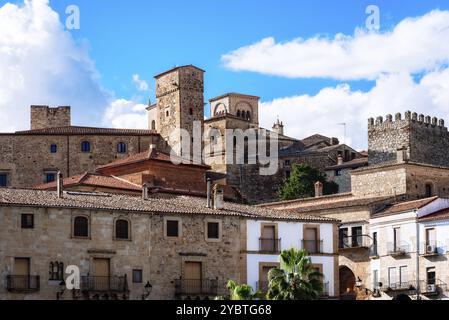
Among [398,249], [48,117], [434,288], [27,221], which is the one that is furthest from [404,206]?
[48,117]

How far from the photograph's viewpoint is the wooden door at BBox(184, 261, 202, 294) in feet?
149

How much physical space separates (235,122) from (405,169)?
35.7m

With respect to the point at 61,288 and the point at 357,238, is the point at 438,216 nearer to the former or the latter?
the point at 357,238

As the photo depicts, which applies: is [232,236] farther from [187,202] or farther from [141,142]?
[141,142]

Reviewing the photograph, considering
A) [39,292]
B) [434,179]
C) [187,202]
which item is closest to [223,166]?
[434,179]

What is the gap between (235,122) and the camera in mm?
92875

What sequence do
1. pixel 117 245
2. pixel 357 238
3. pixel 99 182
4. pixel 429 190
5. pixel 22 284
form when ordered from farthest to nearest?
1. pixel 99 182
2. pixel 429 190
3. pixel 357 238
4. pixel 117 245
5. pixel 22 284

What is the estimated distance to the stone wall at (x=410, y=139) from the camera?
263 ft

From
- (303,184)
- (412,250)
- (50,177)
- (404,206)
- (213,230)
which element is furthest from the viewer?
(50,177)

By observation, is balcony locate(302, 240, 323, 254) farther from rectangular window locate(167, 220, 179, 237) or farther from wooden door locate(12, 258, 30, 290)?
wooden door locate(12, 258, 30, 290)

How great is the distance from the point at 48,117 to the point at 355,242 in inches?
1690

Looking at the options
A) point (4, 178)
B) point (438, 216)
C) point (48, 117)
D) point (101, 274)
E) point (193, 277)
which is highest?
point (48, 117)

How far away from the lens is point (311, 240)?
49438mm

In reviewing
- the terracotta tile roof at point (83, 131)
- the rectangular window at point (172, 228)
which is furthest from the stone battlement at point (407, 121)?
the rectangular window at point (172, 228)
